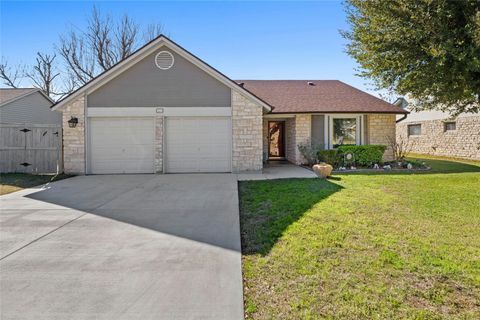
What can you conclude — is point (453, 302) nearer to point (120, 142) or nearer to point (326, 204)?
point (326, 204)

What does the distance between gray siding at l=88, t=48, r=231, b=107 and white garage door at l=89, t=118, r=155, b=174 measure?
2.58 ft

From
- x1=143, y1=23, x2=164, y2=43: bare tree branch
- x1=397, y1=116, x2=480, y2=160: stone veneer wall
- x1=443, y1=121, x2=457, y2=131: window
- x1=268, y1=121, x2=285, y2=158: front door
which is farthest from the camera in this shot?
x1=143, y1=23, x2=164, y2=43: bare tree branch

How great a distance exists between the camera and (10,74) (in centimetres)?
3123

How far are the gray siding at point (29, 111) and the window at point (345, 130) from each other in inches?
727

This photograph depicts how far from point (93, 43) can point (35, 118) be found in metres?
10.7

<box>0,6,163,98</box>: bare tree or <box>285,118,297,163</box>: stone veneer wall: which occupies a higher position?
<box>0,6,163,98</box>: bare tree

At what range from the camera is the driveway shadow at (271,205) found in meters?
5.00

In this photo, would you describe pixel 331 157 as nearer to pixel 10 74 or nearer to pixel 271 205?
pixel 271 205

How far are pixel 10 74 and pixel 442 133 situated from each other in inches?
1516

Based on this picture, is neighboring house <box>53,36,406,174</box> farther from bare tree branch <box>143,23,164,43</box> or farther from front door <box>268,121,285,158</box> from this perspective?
bare tree branch <box>143,23,164,43</box>

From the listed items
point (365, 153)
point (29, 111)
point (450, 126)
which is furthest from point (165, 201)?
point (450, 126)

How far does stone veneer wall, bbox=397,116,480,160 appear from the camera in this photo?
61.3 ft

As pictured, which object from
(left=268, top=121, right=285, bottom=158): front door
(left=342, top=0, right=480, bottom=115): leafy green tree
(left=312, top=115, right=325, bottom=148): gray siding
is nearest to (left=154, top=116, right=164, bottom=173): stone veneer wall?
(left=312, top=115, right=325, bottom=148): gray siding

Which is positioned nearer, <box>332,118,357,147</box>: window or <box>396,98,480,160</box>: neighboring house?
<box>332,118,357,147</box>: window
